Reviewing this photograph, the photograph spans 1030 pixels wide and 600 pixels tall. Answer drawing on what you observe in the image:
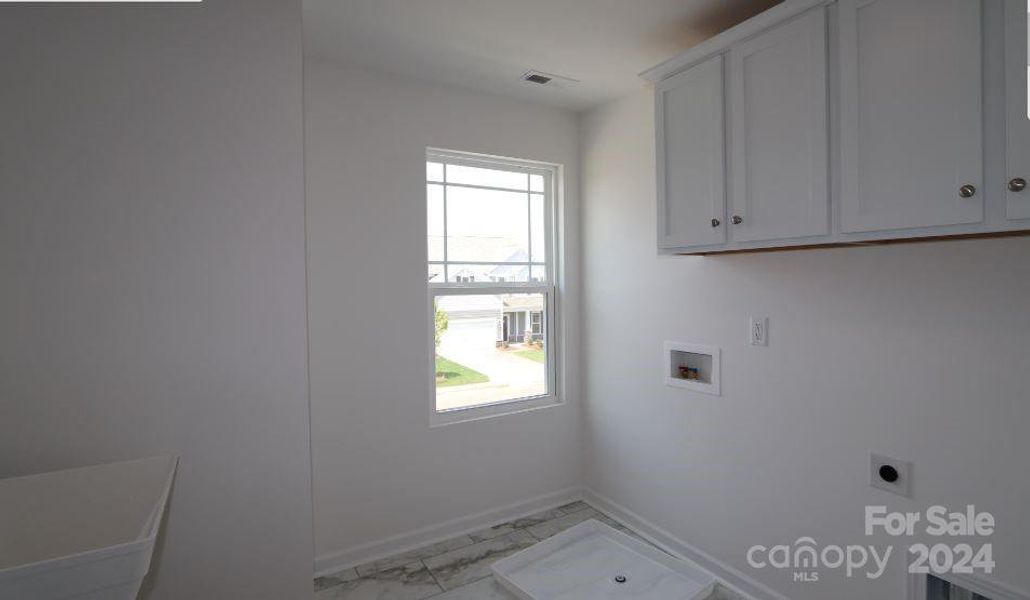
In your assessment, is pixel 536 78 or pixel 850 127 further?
pixel 536 78

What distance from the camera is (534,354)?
10.8 ft

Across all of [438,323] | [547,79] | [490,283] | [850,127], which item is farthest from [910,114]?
[438,323]

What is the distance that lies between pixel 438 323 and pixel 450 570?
1292 mm

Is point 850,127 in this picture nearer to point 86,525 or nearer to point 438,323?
point 438,323

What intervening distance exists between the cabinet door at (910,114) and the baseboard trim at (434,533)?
2.36 metres

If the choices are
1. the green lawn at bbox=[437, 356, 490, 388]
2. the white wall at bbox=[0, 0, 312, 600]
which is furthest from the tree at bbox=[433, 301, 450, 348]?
the white wall at bbox=[0, 0, 312, 600]

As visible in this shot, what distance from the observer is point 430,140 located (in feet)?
9.11

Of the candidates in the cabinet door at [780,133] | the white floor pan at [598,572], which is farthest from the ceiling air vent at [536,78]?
the white floor pan at [598,572]

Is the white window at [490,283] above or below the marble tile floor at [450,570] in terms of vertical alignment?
above

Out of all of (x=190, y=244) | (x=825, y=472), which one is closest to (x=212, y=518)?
(x=190, y=244)

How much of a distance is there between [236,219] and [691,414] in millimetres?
2211

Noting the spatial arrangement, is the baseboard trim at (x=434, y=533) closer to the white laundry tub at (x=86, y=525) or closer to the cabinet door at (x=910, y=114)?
the white laundry tub at (x=86, y=525)

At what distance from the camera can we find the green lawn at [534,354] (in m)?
3.24

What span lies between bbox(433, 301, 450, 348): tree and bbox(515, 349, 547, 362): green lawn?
540mm
